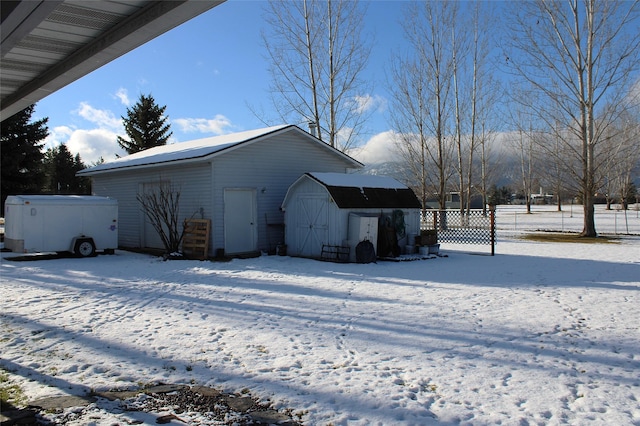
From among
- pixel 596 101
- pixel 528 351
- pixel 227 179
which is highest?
pixel 596 101

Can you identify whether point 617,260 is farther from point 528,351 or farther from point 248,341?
point 248,341

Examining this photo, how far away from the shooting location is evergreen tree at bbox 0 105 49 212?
95.4 ft

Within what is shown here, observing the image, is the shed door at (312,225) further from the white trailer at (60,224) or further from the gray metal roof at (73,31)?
the gray metal roof at (73,31)

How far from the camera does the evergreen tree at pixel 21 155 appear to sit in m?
29.1

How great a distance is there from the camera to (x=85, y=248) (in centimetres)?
1487

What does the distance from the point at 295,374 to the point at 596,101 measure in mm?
22689

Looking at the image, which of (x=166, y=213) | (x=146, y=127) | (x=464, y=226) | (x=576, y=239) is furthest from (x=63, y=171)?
(x=576, y=239)

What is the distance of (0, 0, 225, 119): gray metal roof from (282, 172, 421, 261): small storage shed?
893 centimetres

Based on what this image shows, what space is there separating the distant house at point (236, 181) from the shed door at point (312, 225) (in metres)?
1.42

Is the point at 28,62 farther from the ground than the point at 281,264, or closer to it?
farther from the ground

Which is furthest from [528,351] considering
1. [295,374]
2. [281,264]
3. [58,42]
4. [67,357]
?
[281,264]

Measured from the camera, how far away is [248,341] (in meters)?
6.02

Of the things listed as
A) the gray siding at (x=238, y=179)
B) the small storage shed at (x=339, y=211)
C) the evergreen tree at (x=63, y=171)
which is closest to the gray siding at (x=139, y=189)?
the gray siding at (x=238, y=179)

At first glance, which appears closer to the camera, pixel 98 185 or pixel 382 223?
pixel 382 223
